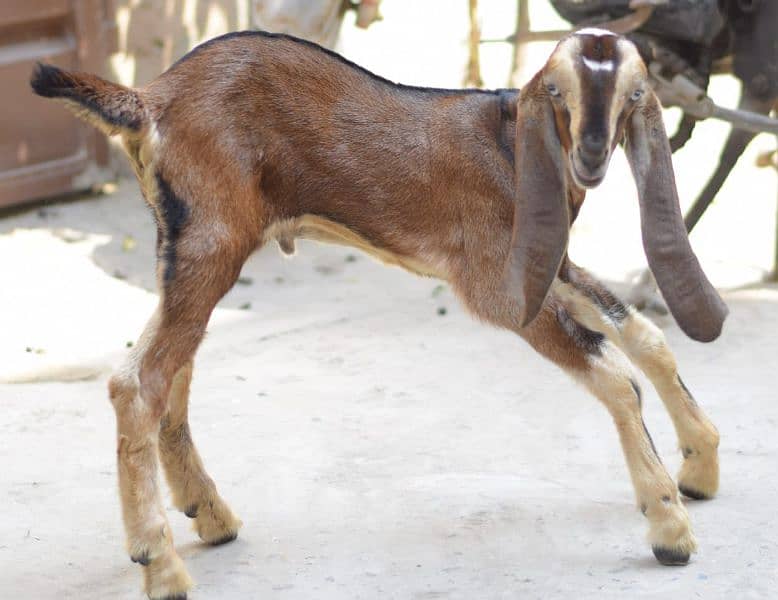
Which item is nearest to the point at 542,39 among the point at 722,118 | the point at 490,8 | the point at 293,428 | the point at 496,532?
the point at 722,118

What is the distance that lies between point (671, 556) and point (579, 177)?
120 cm

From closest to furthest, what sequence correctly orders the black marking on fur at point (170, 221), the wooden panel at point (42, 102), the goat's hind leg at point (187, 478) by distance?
1. the black marking on fur at point (170, 221)
2. the goat's hind leg at point (187, 478)
3. the wooden panel at point (42, 102)

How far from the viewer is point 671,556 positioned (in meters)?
4.30

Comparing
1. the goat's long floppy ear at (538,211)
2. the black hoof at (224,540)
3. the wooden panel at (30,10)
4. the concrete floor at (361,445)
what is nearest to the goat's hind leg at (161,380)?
the concrete floor at (361,445)

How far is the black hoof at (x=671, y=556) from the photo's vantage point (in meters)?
4.30

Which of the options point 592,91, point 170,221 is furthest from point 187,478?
point 592,91

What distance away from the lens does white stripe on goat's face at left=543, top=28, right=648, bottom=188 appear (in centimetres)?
397

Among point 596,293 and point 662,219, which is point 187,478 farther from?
point 662,219

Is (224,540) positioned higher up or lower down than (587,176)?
lower down

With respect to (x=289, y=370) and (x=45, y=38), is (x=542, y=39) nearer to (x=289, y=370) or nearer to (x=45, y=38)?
(x=289, y=370)

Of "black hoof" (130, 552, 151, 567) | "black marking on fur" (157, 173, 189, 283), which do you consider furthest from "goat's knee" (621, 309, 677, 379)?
"black hoof" (130, 552, 151, 567)

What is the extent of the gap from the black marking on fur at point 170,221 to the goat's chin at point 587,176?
113cm

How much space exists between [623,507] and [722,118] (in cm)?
236

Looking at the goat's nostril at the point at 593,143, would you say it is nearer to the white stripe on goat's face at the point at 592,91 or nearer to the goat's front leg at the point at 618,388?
the white stripe on goat's face at the point at 592,91
